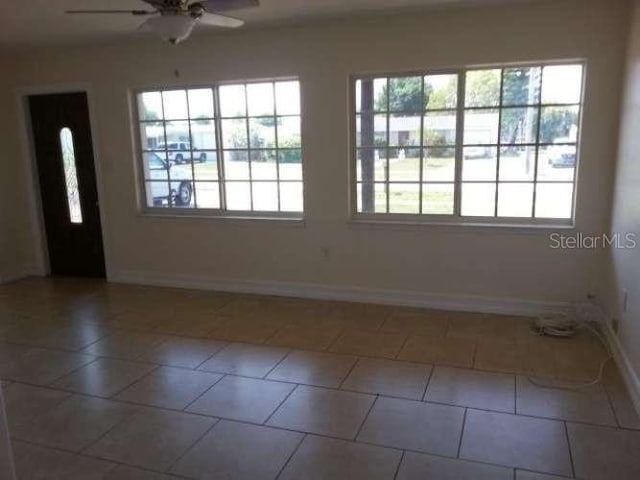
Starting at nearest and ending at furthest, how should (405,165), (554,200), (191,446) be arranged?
1. (191,446)
2. (554,200)
3. (405,165)

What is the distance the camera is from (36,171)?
18.9 ft

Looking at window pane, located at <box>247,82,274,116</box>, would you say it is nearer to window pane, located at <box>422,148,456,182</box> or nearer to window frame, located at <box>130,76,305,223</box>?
window frame, located at <box>130,76,305,223</box>

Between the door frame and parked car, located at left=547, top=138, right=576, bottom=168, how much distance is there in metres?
4.37

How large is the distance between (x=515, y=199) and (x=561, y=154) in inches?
19.0

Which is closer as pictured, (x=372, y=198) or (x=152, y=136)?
Result: (x=372, y=198)

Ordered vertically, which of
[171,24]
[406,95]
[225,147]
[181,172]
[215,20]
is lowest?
[181,172]

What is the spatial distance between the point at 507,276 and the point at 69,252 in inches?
187

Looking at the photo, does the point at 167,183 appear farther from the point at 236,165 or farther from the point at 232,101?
the point at 232,101

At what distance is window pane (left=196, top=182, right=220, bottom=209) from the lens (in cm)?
509

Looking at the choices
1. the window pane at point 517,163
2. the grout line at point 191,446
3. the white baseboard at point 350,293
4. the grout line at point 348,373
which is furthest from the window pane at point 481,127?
the grout line at point 191,446

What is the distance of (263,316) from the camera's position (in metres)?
4.38

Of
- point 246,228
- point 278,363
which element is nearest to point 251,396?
point 278,363

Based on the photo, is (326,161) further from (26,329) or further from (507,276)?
(26,329)

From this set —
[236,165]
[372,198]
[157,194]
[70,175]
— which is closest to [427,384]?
[372,198]
